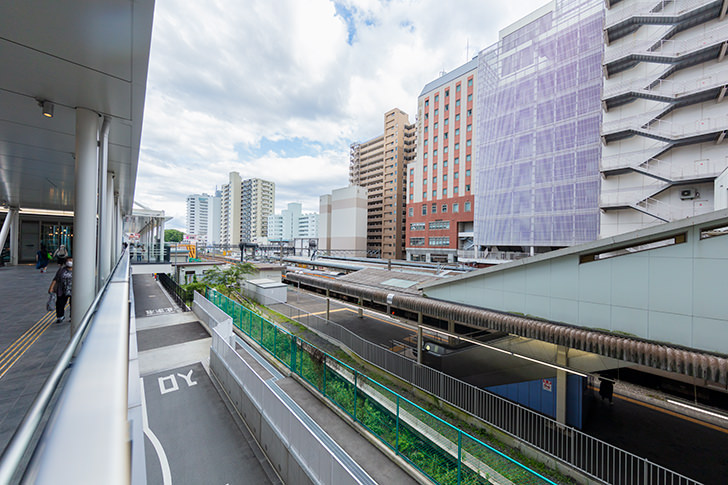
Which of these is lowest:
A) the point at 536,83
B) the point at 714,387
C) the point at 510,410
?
the point at 510,410

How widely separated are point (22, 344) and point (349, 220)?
193 ft

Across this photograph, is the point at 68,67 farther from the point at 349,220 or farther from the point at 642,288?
the point at 349,220

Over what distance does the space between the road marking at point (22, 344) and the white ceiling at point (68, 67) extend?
345 centimetres

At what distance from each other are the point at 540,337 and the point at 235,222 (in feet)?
357

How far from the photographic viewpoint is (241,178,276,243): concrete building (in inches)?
4131

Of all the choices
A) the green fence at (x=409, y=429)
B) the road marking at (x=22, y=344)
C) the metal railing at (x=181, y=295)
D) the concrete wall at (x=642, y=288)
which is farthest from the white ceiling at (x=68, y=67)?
the metal railing at (x=181, y=295)

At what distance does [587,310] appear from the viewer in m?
6.18

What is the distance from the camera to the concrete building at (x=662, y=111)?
54.8 feet

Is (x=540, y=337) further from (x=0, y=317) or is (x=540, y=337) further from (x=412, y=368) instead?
(x=0, y=317)

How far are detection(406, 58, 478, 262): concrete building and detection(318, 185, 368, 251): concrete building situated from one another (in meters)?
17.1

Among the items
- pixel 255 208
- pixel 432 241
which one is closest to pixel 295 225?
pixel 255 208

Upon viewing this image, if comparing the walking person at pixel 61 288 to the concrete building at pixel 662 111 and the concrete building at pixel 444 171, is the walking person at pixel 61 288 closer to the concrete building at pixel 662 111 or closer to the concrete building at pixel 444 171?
the concrete building at pixel 662 111

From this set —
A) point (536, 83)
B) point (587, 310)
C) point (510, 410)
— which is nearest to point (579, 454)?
point (510, 410)

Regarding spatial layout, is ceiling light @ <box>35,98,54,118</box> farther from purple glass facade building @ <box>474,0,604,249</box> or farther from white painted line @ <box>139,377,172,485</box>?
purple glass facade building @ <box>474,0,604,249</box>
